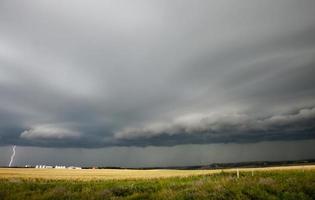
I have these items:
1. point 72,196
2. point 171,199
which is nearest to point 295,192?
point 171,199

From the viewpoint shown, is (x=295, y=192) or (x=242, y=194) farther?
(x=295, y=192)

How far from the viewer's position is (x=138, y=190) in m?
22.4

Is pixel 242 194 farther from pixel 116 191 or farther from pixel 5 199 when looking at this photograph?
pixel 5 199

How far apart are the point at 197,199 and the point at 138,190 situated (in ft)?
23.4

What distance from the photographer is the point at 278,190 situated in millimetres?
18359

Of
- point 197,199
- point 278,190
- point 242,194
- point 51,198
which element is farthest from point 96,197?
point 278,190

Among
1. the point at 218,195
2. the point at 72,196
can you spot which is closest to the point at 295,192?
the point at 218,195

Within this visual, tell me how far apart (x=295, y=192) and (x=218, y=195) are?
524cm

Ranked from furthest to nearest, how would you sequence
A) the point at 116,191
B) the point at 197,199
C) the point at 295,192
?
1. the point at 116,191
2. the point at 295,192
3. the point at 197,199

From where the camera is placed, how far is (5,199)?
18.4 m

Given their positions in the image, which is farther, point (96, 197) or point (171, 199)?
point (96, 197)

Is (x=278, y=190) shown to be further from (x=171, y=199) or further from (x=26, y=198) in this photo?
(x=26, y=198)

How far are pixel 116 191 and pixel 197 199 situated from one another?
7.48 m

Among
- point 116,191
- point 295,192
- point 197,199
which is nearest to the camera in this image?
point 197,199
